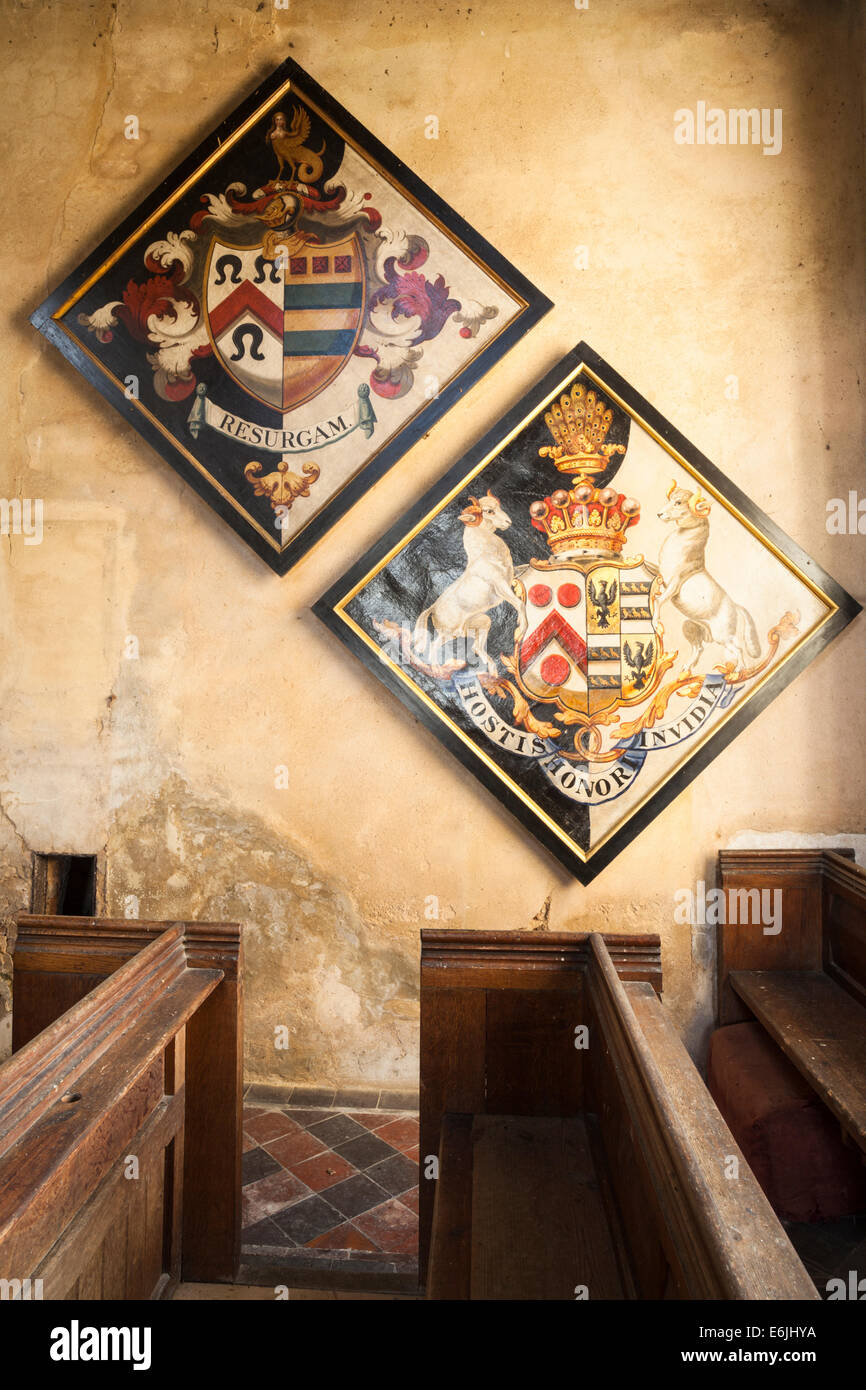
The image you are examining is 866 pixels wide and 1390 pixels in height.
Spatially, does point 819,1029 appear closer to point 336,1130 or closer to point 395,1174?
point 395,1174

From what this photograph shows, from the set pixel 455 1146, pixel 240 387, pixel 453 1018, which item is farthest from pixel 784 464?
pixel 455 1146

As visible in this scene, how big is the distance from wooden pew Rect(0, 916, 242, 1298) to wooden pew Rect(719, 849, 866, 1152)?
1.63 m

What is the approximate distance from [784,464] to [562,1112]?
2421mm

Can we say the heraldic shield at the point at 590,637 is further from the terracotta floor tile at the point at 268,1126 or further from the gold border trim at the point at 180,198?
the terracotta floor tile at the point at 268,1126

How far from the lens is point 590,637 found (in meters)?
3.18

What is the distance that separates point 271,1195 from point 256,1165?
0.19m

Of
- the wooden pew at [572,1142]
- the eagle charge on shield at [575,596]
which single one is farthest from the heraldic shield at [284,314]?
the wooden pew at [572,1142]

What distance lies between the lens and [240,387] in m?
3.27

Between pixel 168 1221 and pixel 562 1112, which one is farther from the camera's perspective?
pixel 562 1112

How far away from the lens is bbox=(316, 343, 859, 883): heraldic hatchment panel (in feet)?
10.3

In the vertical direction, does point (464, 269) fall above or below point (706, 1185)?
above

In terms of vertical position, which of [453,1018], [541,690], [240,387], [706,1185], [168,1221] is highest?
[240,387]

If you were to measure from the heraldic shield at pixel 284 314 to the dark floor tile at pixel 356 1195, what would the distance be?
273 centimetres

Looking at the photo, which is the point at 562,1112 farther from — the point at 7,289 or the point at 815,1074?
the point at 7,289
